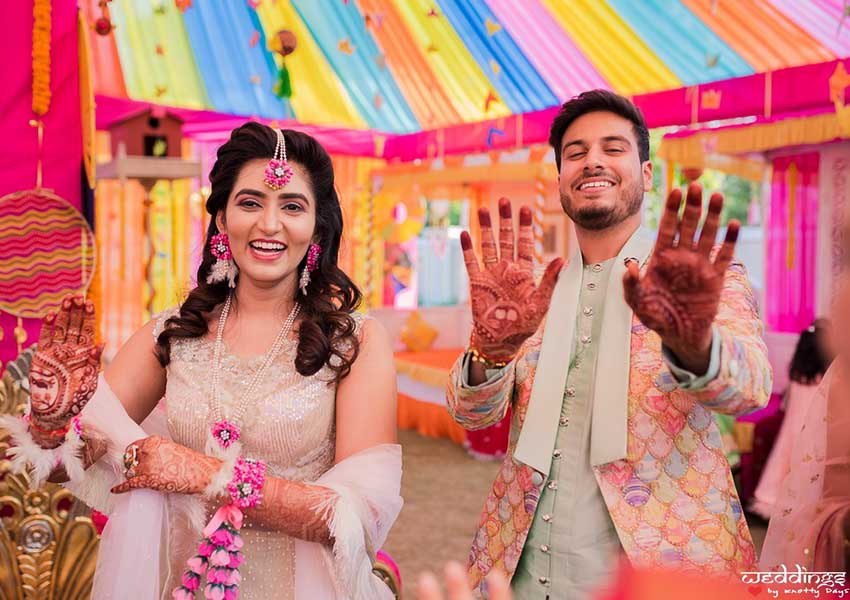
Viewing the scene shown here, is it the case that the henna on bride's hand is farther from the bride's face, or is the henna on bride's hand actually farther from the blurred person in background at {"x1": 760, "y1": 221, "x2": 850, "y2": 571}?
the blurred person in background at {"x1": 760, "y1": 221, "x2": 850, "y2": 571}

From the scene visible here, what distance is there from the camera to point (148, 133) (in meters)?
3.86

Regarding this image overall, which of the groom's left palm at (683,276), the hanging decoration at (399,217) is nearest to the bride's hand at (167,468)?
the groom's left palm at (683,276)

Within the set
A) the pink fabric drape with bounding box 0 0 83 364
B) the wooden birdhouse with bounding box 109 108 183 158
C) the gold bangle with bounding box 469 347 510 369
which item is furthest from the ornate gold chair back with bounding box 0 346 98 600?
the wooden birdhouse with bounding box 109 108 183 158

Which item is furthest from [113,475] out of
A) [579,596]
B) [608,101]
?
[608,101]

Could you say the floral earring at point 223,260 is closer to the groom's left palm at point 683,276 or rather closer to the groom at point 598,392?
the groom at point 598,392

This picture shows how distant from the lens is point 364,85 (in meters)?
7.06

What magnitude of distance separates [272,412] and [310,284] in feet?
1.05

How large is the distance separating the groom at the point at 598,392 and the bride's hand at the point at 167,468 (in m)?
0.47

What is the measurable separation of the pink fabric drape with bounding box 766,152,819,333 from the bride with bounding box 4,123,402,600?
5.78 meters

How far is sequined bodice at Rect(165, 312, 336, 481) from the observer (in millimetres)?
1557

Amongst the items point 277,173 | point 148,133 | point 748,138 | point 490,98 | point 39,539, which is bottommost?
point 39,539

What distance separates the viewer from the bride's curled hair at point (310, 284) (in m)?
1.61

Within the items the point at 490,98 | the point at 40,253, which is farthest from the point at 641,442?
the point at 490,98

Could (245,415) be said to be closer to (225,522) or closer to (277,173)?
(225,522)
